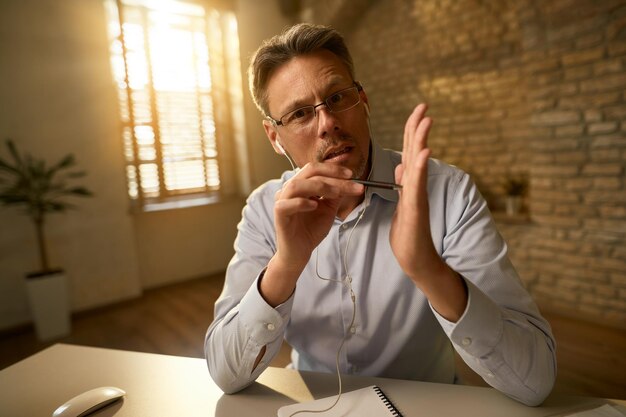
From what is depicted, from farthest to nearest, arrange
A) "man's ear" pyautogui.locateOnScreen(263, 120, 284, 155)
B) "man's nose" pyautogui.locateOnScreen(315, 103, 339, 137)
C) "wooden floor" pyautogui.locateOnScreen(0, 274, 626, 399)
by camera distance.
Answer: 1. "wooden floor" pyautogui.locateOnScreen(0, 274, 626, 399)
2. "man's ear" pyautogui.locateOnScreen(263, 120, 284, 155)
3. "man's nose" pyautogui.locateOnScreen(315, 103, 339, 137)

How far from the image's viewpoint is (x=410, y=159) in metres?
0.80

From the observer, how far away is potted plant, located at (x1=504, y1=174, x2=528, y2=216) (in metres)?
3.70

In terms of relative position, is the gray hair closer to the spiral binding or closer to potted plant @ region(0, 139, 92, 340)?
the spiral binding

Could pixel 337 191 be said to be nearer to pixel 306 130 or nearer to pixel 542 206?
pixel 306 130

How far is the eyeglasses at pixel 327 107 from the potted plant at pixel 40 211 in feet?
9.89

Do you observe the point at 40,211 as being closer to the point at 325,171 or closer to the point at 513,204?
the point at 325,171

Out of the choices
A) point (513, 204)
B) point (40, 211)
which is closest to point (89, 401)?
point (40, 211)

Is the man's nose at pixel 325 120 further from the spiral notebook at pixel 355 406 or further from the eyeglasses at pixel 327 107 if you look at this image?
the spiral notebook at pixel 355 406

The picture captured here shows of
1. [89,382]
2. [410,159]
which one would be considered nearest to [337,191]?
[410,159]

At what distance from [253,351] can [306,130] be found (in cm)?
63

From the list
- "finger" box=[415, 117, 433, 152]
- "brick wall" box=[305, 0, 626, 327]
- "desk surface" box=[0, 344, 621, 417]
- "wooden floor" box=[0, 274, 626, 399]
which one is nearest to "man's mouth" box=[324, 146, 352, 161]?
"finger" box=[415, 117, 433, 152]

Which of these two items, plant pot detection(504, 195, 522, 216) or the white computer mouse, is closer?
the white computer mouse

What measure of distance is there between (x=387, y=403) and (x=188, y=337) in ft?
9.27

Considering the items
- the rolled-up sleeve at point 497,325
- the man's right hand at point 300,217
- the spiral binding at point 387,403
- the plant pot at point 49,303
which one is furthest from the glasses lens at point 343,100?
the plant pot at point 49,303
